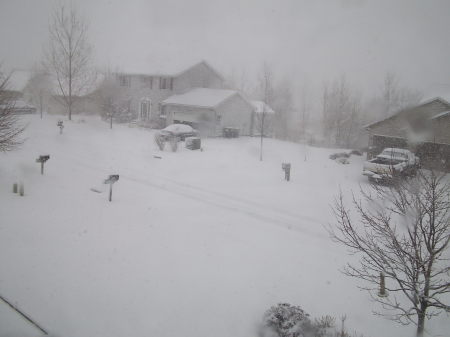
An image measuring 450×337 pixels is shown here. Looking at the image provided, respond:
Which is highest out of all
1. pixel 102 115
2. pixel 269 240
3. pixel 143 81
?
pixel 143 81

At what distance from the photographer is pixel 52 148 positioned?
21.7 metres

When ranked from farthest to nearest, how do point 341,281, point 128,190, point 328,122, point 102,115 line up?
point 328,122 < point 102,115 < point 128,190 < point 341,281

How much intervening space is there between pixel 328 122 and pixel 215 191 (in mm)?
40852

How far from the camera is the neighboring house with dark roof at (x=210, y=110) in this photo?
108 ft

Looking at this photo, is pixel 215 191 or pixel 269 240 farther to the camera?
pixel 215 191

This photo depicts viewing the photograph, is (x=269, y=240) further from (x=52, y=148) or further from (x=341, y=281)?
(x=52, y=148)

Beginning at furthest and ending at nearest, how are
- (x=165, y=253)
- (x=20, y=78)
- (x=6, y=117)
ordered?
(x=20, y=78) < (x=6, y=117) < (x=165, y=253)

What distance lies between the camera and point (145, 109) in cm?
3988

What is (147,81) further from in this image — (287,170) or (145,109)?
(287,170)

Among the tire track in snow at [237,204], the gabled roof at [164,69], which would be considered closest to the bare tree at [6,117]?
the tire track in snow at [237,204]

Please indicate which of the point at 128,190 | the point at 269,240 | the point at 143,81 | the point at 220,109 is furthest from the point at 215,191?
Answer: the point at 143,81

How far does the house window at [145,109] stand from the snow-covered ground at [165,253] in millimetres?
21340

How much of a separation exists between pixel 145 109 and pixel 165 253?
106 feet

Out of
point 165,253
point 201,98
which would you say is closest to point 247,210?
point 165,253
